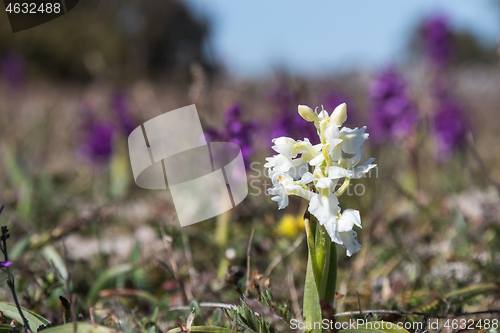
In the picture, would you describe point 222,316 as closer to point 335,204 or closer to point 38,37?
point 335,204

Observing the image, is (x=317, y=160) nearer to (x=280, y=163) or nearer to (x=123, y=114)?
(x=280, y=163)

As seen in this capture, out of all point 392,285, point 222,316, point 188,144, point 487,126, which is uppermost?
point 188,144

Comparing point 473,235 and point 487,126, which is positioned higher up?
point 473,235

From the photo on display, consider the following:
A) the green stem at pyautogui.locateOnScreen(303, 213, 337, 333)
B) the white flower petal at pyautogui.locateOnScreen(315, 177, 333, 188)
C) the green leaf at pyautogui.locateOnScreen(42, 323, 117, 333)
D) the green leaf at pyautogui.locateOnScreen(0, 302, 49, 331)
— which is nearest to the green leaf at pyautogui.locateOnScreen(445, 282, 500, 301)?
the green stem at pyautogui.locateOnScreen(303, 213, 337, 333)

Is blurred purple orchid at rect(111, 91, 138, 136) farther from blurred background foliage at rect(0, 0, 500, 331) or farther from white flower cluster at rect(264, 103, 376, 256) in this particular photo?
white flower cluster at rect(264, 103, 376, 256)

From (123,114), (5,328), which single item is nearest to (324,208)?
(5,328)

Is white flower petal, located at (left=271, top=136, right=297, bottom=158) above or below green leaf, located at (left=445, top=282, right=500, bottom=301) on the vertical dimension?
above

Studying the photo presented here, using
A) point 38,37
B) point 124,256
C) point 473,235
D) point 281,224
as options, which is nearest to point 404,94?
point 473,235
